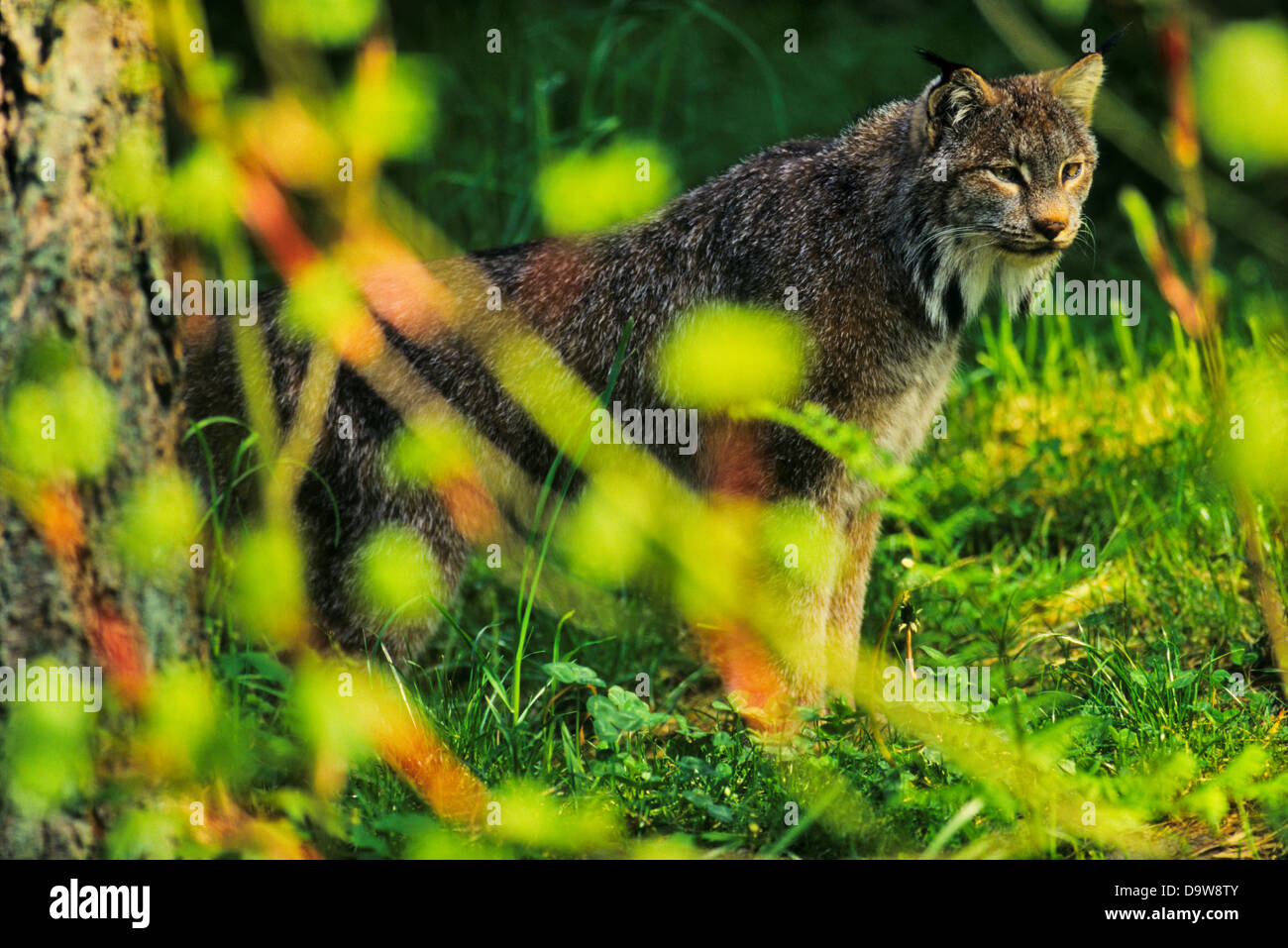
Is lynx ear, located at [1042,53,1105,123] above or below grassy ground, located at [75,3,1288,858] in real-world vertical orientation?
above

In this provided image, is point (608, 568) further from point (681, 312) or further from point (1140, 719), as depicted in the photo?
point (1140, 719)

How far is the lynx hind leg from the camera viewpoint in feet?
16.4

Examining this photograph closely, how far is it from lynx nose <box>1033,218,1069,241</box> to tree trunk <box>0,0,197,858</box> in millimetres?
3098

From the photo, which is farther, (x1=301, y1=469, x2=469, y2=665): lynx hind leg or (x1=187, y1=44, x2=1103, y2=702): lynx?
(x1=301, y1=469, x2=469, y2=665): lynx hind leg

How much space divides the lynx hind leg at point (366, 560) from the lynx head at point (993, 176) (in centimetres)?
223

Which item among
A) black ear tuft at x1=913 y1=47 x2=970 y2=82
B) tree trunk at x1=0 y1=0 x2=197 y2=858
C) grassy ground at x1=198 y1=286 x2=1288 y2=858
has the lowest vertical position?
grassy ground at x1=198 y1=286 x2=1288 y2=858

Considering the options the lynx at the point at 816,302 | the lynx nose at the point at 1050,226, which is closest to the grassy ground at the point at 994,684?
the lynx at the point at 816,302

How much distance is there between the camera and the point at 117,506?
3289mm

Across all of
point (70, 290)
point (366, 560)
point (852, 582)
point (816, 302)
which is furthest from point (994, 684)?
point (70, 290)

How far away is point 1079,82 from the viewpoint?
5.05m

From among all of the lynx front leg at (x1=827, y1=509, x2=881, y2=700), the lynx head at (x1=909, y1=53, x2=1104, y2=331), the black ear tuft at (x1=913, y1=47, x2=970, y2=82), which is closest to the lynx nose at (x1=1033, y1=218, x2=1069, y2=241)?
the lynx head at (x1=909, y1=53, x2=1104, y2=331)

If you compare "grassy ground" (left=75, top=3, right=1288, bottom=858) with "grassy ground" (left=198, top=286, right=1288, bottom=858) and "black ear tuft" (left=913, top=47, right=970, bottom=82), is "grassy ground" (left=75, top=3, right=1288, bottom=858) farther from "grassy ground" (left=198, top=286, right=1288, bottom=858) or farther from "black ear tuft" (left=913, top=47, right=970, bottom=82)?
"black ear tuft" (left=913, top=47, right=970, bottom=82)

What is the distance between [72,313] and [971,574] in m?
2.45

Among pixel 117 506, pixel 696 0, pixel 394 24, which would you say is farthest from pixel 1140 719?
pixel 394 24
